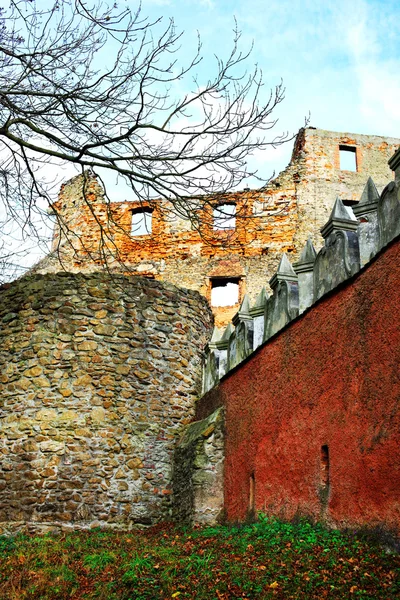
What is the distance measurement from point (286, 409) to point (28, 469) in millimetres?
3703

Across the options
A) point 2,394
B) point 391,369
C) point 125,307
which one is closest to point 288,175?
point 125,307

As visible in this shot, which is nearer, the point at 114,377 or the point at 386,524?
the point at 386,524

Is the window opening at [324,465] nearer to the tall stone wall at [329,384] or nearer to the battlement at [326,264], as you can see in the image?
the tall stone wall at [329,384]

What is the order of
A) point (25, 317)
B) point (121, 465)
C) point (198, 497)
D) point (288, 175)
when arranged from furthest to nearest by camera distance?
point (288, 175), point (25, 317), point (121, 465), point (198, 497)

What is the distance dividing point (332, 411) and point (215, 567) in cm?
156

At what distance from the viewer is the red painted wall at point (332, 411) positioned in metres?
4.91

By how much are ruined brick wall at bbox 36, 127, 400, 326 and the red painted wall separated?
39.2 ft

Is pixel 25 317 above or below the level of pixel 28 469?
above

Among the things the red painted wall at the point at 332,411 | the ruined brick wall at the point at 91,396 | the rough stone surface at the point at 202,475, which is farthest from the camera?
the ruined brick wall at the point at 91,396

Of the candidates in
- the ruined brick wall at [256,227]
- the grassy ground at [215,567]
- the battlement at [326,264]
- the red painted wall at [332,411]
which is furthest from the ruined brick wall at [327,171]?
the grassy ground at [215,567]

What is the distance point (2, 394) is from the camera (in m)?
9.20

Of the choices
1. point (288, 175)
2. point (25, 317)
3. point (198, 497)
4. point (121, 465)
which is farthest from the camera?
point (288, 175)

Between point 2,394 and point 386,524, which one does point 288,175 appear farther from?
point 386,524

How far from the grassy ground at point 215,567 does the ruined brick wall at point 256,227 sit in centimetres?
1295
